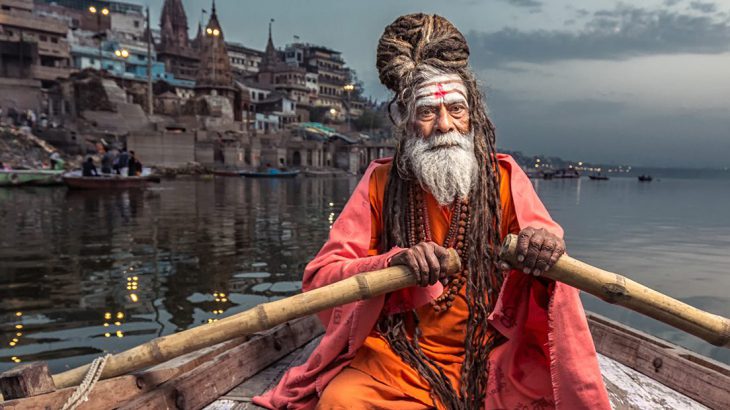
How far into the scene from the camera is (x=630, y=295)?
2.11 metres

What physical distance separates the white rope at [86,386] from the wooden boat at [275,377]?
53 mm

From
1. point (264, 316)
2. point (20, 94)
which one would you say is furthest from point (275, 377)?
point (20, 94)

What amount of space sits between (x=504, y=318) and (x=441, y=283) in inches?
13.8

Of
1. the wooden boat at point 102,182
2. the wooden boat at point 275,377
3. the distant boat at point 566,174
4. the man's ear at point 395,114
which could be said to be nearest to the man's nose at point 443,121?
the man's ear at point 395,114

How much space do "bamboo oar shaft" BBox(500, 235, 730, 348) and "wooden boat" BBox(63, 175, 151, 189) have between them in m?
27.6

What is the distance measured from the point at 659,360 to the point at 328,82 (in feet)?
339

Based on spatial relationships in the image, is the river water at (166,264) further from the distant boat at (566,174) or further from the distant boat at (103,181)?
the distant boat at (566,174)

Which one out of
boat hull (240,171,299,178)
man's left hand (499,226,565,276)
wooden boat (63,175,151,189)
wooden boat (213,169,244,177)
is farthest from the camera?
boat hull (240,171,299,178)

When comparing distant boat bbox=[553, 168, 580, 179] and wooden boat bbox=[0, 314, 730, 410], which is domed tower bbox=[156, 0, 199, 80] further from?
wooden boat bbox=[0, 314, 730, 410]

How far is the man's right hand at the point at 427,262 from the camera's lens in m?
2.13

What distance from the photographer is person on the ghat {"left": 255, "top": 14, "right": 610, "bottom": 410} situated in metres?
2.26

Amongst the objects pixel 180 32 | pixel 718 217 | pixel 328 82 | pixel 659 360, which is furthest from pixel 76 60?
pixel 659 360

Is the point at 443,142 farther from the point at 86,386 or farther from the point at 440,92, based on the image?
the point at 86,386

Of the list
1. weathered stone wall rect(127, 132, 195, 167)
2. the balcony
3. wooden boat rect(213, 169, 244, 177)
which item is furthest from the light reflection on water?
the balcony
